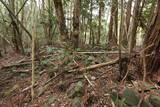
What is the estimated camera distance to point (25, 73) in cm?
409

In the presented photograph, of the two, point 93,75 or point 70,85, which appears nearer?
point 70,85

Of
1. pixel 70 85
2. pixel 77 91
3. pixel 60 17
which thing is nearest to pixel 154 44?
pixel 77 91

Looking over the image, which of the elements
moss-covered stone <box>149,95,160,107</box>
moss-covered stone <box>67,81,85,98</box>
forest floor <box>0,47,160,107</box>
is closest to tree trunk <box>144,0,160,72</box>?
forest floor <box>0,47,160,107</box>

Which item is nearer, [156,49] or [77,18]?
[156,49]

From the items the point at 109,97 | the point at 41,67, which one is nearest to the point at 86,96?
the point at 109,97

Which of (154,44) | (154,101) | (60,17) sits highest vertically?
(60,17)

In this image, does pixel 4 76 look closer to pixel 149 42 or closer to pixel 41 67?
pixel 41 67

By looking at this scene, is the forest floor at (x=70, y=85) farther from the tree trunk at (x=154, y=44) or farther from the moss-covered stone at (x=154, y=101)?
the tree trunk at (x=154, y=44)

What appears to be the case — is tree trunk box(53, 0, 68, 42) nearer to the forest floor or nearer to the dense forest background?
the dense forest background

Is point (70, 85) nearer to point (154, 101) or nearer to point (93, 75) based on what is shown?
point (93, 75)

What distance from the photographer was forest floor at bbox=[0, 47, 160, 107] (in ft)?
7.68

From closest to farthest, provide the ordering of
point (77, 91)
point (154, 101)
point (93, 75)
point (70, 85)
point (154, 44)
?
point (154, 101) < point (154, 44) < point (77, 91) < point (70, 85) < point (93, 75)

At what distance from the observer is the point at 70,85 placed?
112 inches

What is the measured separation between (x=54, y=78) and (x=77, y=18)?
2.28 meters
